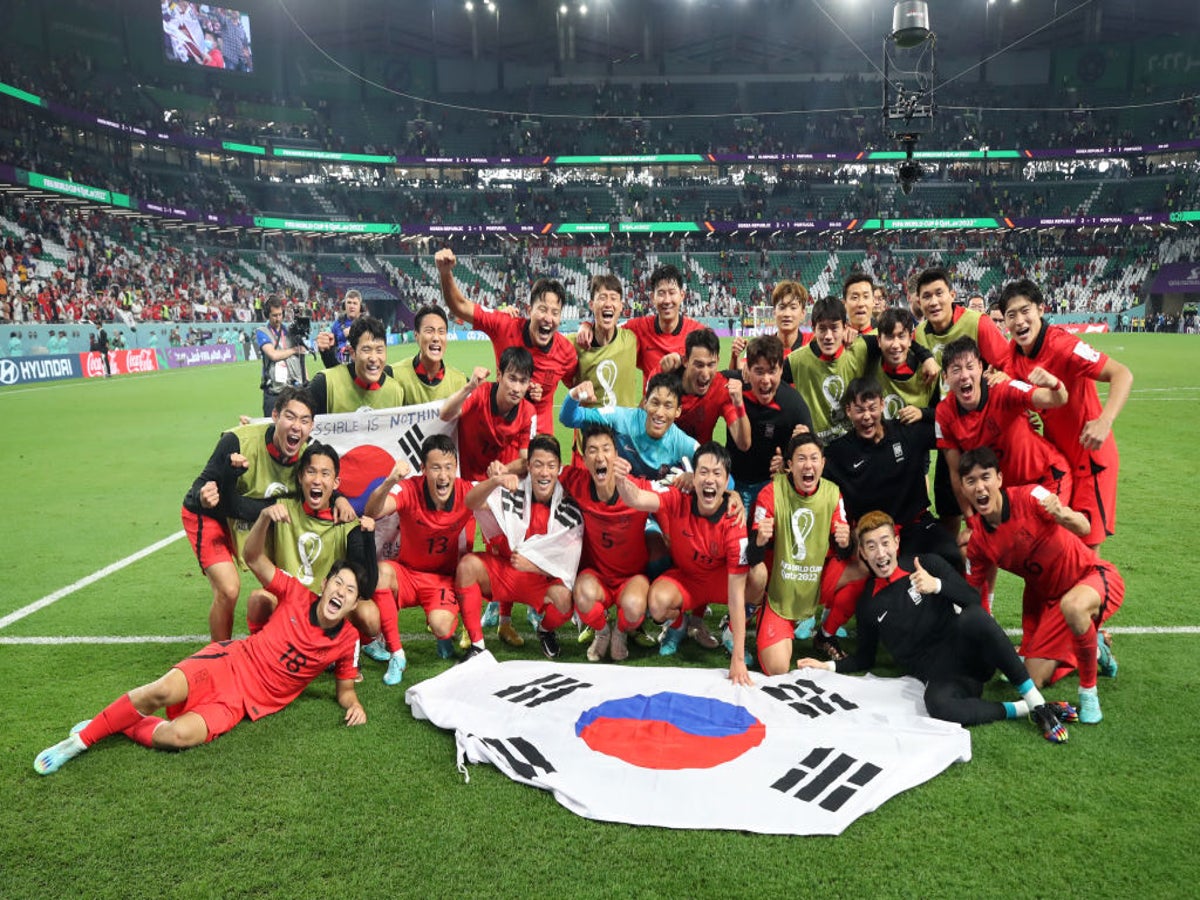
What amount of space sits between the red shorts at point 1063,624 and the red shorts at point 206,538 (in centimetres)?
496

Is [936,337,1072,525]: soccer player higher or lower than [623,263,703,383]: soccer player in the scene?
lower

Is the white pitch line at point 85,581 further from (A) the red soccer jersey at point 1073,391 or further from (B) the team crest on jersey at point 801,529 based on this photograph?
(A) the red soccer jersey at point 1073,391

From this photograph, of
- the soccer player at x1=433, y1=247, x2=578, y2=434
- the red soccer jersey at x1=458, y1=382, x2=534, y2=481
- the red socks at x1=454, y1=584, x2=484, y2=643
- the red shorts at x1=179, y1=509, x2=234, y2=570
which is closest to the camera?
the red shorts at x1=179, y1=509, x2=234, y2=570

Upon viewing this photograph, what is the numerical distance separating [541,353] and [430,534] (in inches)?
72.6

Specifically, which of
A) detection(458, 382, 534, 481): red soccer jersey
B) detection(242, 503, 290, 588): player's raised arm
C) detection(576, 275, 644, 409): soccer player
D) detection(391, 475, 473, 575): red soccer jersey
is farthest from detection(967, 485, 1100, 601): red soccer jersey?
detection(242, 503, 290, 588): player's raised arm

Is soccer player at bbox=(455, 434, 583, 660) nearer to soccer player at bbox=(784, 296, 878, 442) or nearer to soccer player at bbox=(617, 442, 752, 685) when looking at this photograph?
soccer player at bbox=(617, 442, 752, 685)

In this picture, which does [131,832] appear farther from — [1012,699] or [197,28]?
[197,28]

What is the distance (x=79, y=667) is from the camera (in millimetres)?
4945

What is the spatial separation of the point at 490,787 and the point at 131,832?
4.91 feet

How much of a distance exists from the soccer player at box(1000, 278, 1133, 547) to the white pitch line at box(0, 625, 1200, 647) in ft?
2.80

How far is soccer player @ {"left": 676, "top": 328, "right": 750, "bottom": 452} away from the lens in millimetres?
5270

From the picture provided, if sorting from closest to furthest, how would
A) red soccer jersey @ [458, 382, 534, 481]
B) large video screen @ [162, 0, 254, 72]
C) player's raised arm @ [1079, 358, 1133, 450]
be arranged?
player's raised arm @ [1079, 358, 1133, 450]
red soccer jersey @ [458, 382, 534, 481]
large video screen @ [162, 0, 254, 72]

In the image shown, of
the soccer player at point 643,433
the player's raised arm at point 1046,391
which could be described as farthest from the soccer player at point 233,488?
the player's raised arm at point 1046,391

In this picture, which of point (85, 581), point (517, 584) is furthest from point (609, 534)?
point (85, 581)
